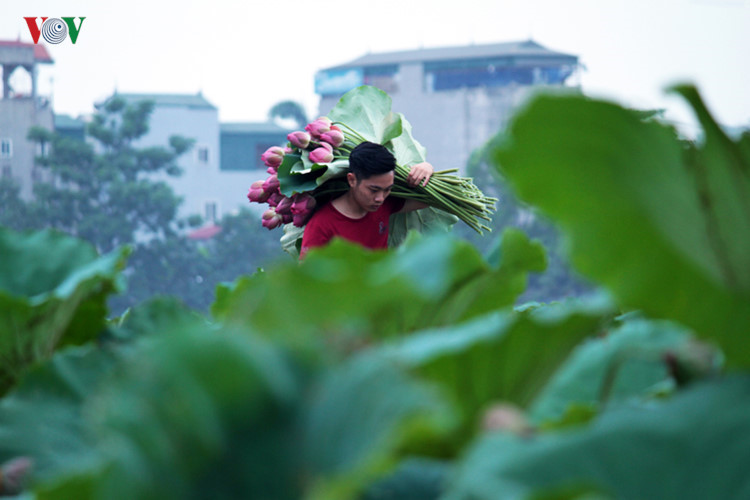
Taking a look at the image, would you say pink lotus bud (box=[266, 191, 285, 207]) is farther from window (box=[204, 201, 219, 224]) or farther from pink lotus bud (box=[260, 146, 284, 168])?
window (box=[204, 201, 219, 224])

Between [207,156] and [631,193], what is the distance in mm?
27212

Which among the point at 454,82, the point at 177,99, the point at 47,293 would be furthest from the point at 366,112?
the point at 177,99

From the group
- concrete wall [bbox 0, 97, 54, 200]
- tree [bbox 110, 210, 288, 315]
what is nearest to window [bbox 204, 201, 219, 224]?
tree [bbox 110, 210, 288, 315]

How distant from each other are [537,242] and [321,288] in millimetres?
149

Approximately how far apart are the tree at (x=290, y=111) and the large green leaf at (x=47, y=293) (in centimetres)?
2975

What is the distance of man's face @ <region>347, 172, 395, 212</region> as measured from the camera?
82.4 inches

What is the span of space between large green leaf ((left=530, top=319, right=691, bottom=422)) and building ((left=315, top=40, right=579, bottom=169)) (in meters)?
25.3

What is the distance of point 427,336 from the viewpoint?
28 cm

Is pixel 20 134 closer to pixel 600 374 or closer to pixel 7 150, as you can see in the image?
pixel 7 150

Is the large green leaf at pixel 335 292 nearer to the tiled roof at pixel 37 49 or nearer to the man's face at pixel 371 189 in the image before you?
the man's face at pixel 371 189

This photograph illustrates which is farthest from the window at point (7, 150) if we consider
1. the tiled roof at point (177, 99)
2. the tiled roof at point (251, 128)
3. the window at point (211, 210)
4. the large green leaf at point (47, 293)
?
the large green leaf at point (47, 293)

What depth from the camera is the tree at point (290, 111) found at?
30000mm

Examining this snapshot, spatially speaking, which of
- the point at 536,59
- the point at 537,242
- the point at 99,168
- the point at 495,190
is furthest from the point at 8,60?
the point at 537,242

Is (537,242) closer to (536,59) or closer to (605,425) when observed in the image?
(605,425)
